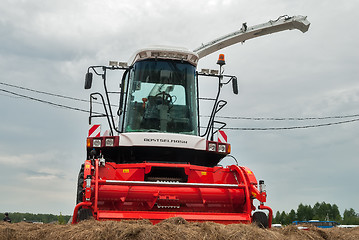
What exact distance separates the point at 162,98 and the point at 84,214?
3.07m

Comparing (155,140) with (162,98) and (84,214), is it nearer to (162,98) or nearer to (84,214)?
(162,98)

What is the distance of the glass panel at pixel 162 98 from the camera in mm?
8383

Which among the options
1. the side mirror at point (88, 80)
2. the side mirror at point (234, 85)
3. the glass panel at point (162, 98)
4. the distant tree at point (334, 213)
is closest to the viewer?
the glass panel at point (162, 98)

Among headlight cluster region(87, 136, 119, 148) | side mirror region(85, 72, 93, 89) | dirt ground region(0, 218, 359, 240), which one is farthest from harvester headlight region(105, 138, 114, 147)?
dirt ground region(0, 218, 359, 240)

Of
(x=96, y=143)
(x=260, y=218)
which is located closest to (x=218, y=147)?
(x=260, y=218)

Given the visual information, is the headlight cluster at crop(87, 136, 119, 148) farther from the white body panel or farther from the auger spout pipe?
the auger spout pipe

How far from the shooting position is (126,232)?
4.71 meters

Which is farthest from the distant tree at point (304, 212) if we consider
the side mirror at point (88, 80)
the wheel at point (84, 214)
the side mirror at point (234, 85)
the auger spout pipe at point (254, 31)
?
the wheel at point (84, 214)

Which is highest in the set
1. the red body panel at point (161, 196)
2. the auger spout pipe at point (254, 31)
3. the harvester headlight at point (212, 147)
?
the auger spout pipe at point (254, 31)

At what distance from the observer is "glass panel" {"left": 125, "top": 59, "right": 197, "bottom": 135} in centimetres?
838

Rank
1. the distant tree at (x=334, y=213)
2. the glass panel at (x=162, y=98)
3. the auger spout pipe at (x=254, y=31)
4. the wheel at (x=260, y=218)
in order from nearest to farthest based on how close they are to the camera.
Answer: the wheel at (x=260, y=218) < the glass panel at (x=162, y=98) < the auger spout pipe at (x=254, y=31) < the distant tree at (x=334, y=213)

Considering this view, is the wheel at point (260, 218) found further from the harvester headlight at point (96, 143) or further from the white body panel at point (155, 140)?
the harvester headlight at point (96, 143)

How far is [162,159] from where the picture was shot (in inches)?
327

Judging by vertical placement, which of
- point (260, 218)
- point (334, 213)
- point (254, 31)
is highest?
point (254, 31)
